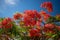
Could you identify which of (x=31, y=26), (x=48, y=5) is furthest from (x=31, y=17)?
(x=48, y=5)

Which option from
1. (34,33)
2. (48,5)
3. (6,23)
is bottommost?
(34,33)

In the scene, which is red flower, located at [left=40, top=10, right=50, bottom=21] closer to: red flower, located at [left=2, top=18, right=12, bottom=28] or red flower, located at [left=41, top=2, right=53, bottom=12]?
red flower, located at [left=41, top=2, right=53, bottom=12]

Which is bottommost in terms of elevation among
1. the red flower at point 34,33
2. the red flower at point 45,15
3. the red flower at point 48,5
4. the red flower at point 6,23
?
the red flower at point 34,33

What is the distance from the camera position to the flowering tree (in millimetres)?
3230

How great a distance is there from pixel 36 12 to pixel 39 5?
0.10 metres

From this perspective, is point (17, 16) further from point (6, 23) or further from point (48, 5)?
point (48, 5)

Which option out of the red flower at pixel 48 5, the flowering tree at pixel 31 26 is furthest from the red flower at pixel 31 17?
the red flower at pixel 48 5

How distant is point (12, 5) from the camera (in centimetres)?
331

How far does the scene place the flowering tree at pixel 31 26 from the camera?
323 centimetres

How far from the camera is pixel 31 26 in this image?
3254 millimetres

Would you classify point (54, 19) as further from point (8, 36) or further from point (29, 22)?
point (8, 36)

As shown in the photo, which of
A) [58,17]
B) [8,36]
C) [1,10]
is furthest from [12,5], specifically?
[58,17]

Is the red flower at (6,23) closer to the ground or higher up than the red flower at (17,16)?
closer to the ground

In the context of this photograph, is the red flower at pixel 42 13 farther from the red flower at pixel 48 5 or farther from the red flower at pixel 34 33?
the red flower at pixel 34 33
